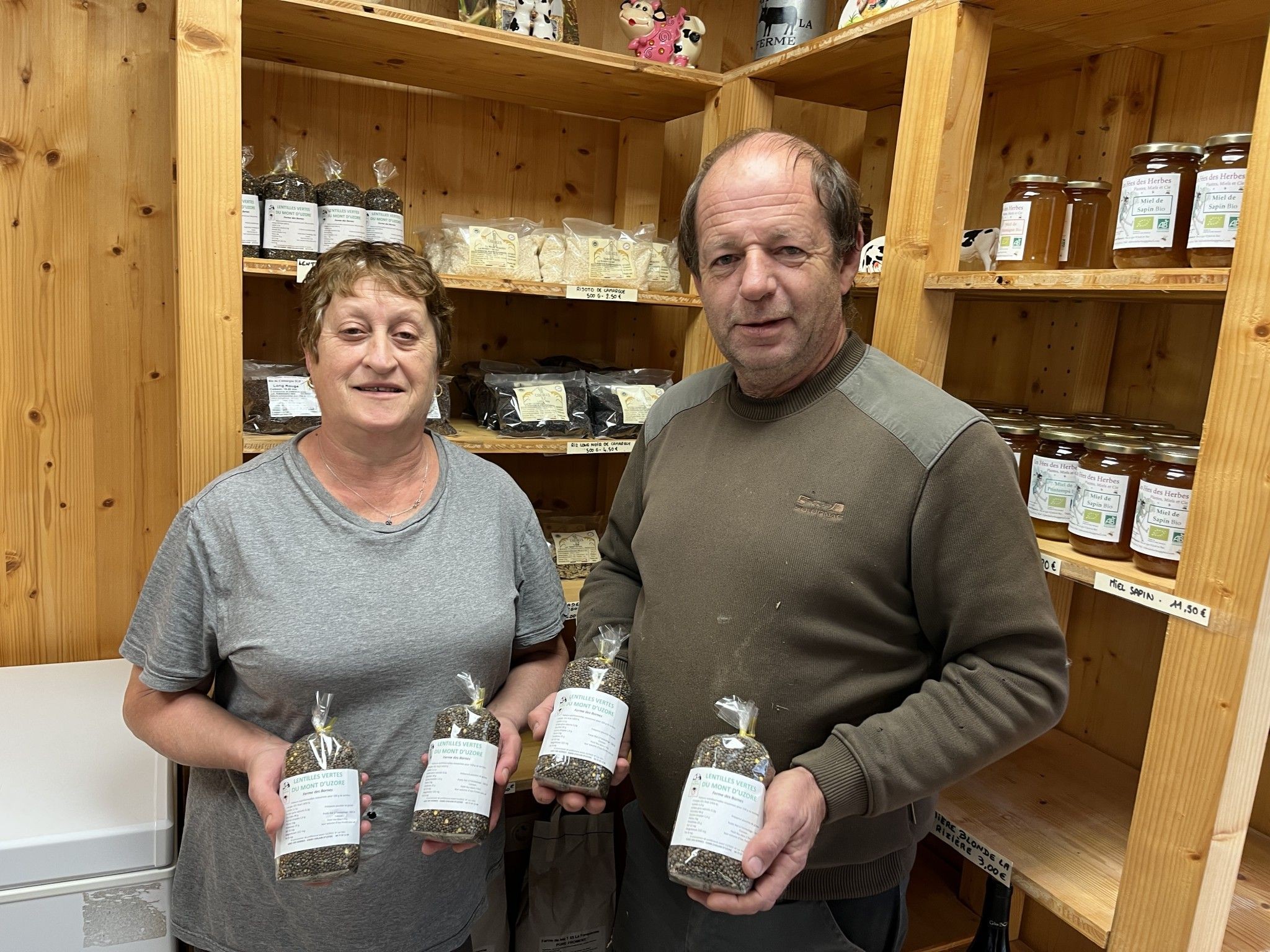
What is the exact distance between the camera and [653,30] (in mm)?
2217

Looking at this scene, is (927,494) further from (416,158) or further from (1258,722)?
(416,158)

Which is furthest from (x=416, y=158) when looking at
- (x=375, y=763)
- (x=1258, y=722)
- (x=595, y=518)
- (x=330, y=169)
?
(x=1258, y=722)

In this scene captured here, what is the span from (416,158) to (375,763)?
1643 mm

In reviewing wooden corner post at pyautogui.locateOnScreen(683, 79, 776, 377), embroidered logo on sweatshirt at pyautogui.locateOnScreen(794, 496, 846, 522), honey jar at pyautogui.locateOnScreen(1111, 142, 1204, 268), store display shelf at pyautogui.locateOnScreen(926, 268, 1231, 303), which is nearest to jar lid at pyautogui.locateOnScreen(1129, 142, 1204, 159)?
honey jar at pyautogui.locateOnScreen(1111, 142, 1204, 268)

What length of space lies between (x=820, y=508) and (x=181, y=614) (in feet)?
3.12

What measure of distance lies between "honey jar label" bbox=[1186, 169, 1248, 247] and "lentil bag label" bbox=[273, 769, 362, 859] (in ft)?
4.53

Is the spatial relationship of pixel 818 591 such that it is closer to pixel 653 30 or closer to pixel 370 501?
pixel 370 501

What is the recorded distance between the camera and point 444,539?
1.43 m

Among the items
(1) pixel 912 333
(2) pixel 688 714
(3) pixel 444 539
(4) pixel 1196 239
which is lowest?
(2) pixel 688 714

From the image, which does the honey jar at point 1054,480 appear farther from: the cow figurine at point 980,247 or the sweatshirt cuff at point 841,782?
the sweatshirt cuff at point 841,782

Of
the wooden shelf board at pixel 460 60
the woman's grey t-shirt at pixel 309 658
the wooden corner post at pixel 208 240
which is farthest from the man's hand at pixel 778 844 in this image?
the wooden shelf board at pixel 460 60

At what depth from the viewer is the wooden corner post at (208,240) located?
165 centimetres

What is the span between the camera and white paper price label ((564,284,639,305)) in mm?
2121

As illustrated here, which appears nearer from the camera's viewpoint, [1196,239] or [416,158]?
[1196,239]
